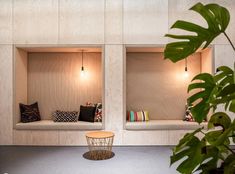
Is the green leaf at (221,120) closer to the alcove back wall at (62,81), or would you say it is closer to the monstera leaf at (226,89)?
the monstera leaf at (226,89)

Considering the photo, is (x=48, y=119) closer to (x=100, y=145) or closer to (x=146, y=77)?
(x=100, y=145)

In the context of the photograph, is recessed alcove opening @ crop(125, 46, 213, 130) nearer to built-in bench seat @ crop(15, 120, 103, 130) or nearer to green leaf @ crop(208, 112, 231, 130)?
built-in bench seat @ crop(15, 120, 103, 130)

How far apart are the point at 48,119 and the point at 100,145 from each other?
70.9 inches

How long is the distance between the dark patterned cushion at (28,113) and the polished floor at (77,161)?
59 cm

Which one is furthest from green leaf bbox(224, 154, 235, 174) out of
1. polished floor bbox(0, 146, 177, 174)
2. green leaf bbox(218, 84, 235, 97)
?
polished floor bbox(0, 146, 177, 174)

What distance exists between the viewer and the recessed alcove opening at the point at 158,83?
4996 mm

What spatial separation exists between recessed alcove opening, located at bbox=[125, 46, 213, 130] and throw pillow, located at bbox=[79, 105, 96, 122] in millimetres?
920

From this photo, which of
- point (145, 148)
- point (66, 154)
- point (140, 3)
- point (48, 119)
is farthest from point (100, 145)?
point (140, 3)

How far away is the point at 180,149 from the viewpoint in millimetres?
810

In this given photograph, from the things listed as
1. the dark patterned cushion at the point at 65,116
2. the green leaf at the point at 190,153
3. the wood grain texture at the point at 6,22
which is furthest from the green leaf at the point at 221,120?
the wood grain texture at the point at 6,22

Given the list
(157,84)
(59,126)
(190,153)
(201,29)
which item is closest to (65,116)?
(59,126)

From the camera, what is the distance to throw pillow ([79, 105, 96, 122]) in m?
4.52

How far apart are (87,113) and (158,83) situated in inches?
Result: 71.8

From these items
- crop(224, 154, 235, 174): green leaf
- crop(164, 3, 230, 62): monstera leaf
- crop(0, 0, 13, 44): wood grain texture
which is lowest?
crop(224, 154, 235, 174): green leaf
